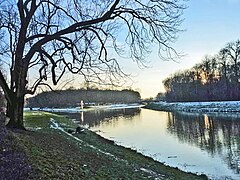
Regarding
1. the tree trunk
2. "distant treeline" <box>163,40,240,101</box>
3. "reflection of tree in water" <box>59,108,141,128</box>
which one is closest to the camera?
the tree trunk

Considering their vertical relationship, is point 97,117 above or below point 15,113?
below

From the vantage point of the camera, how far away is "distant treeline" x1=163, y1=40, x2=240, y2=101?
2470 inches

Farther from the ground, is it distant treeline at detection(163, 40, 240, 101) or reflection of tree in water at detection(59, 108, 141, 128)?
distant treeline at detection(163, 40, 240, 101)

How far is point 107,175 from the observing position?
8258 millimetres

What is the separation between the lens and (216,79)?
75.3 meters

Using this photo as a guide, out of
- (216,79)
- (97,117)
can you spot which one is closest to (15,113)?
(97,117)

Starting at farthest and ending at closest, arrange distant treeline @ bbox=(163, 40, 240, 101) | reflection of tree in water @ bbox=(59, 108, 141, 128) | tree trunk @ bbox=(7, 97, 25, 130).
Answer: distant treeline @ bbox=(163, 40, 240, 101) < reflection of tree in water @ bbox=(59, 108, 141, 128) < tree trunk @ bbox=(7, 97, 25, 130)

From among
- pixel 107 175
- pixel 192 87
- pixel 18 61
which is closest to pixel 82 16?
pixel 18 61

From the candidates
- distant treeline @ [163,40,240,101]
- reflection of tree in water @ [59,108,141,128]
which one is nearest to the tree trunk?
reflection of tree in water @ [59,108,141,128]

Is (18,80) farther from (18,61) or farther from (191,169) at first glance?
(191,169)

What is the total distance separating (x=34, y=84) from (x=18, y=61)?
2.37 metres

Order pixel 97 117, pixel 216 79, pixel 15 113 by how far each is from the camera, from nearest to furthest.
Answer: pixel 15 113 → pixel 97 117 → pixel 216 79

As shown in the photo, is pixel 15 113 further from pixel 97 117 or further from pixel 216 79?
pixel 216 79

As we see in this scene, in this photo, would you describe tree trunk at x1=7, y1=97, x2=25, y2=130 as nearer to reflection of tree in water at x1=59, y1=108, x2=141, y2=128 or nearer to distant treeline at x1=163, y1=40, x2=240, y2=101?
reflection of tree in water at x1=59, y1=108, x2=141, y2=128
